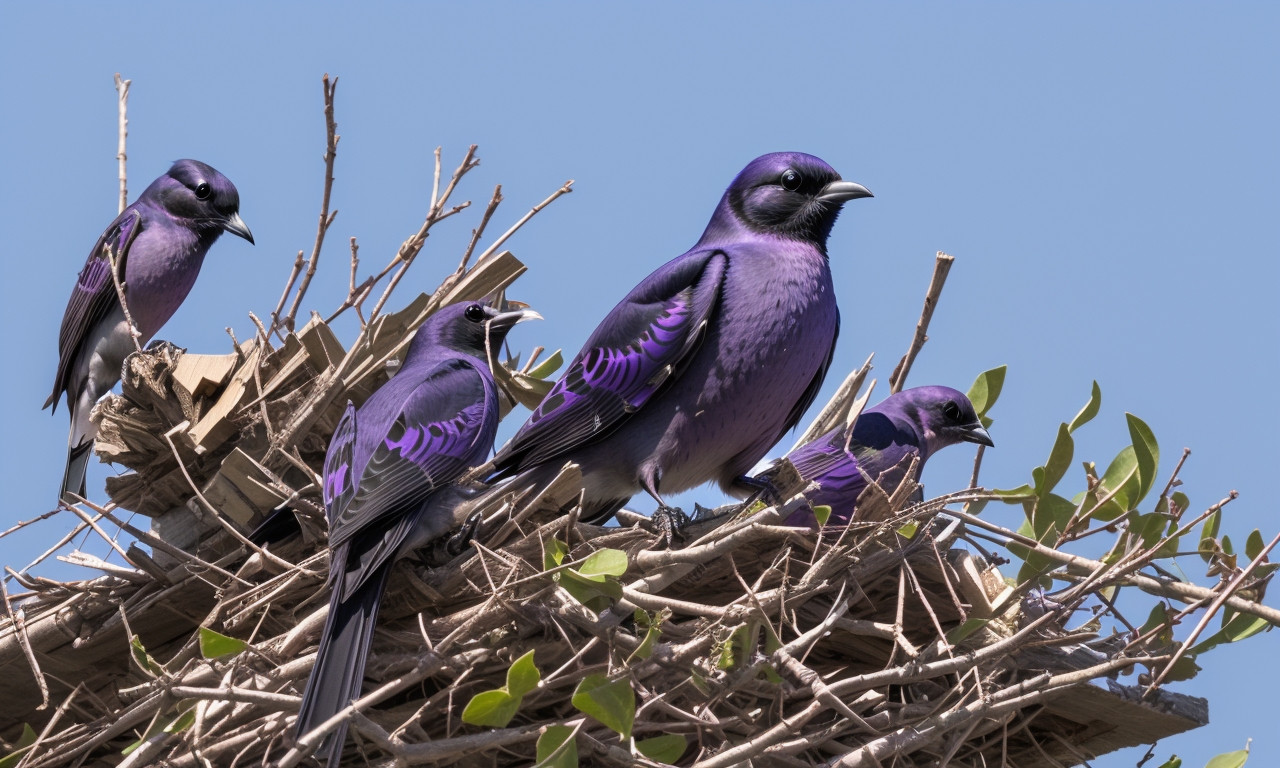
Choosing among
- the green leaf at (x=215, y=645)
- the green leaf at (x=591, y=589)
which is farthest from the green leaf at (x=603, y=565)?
the green leaf at (x=215, y=645)

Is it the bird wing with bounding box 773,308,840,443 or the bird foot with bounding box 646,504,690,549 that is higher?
the bird wing with bounding box 773,308,840,443

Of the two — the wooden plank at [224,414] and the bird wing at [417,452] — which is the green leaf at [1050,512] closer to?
the bird wing at [417,452]

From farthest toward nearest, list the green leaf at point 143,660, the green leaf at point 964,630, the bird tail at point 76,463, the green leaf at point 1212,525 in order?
1. the bird tail at point 76,463
2. the green leaf at point 1212,525
3. the green leaf at point 964,630
4. the green leaf at point 143,660

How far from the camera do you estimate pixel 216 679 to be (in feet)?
11.8

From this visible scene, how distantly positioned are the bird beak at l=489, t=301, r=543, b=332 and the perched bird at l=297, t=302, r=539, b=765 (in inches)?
7.4

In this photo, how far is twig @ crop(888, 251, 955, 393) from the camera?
4.12 m

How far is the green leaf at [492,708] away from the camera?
3215 millimetres

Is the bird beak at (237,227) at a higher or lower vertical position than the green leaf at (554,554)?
higher

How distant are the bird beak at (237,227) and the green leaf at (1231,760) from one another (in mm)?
3438

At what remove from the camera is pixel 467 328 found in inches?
182

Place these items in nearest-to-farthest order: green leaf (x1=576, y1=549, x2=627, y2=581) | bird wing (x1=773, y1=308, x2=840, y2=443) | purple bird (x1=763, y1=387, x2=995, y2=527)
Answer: green leaf (x1=576, y1=549, x2=627, y2=581) < purple bird (x1=763, y1=387, x2=995, y2=527) < bird wing (x1=773, y1=308, x2=840, y2=443)

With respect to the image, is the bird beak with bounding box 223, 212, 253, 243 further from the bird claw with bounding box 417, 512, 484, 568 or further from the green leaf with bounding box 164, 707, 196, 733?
the green leaf with bounding box 164, 707, 196, 733

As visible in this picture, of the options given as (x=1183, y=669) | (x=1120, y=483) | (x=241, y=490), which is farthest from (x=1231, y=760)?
(x=241, y=490)

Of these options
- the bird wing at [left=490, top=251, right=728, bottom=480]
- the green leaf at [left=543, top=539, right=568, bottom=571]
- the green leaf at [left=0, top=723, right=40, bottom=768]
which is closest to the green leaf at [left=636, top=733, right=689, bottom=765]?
the green leaf at [left=543, top=539, right=568, bottom=571]
